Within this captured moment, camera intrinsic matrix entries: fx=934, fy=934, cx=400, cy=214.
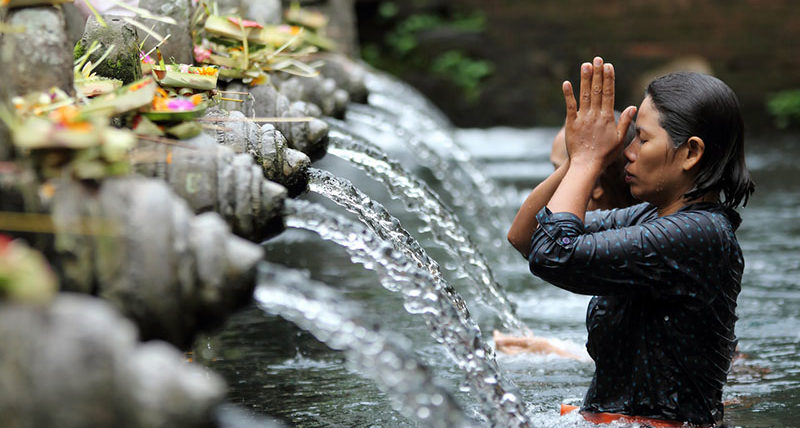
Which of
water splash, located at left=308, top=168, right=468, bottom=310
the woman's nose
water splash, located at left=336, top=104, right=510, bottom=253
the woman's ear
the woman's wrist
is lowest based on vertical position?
water splash, located at left=336, top=104, right=510, bottom=253

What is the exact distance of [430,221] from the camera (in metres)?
3.41

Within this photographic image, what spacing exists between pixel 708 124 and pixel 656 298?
426 mm

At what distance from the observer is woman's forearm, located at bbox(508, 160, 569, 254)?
232cm

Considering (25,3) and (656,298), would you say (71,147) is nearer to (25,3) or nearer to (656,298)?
(25,3)

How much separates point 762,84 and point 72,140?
1152 cm

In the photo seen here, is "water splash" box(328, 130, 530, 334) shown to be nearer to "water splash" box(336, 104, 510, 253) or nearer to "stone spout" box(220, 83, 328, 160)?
"stone spout" box(220, 83, 328, 160)

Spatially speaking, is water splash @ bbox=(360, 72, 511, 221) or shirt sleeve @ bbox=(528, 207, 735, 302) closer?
shirt sleeve @ bbox=(528, 207, 735, 302)

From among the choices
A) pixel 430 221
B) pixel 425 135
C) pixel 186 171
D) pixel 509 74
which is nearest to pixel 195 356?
pixel 430 221

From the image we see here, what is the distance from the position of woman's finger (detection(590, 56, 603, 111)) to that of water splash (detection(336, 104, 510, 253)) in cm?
256

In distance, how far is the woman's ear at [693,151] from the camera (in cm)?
218

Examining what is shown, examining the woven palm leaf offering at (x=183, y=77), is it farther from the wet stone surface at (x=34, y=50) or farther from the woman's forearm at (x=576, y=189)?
the woman's forearm at (x=576, y=189)

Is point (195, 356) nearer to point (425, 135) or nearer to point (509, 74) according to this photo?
point (425, 135)

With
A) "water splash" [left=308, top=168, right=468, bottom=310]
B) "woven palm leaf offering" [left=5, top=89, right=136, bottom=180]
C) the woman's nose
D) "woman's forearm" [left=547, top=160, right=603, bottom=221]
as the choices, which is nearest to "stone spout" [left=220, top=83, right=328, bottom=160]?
"water splash" [left=308, top=168, right=468, bottom=310]

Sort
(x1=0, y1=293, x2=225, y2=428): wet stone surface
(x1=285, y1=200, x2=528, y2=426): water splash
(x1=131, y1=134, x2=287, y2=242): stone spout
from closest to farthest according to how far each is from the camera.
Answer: (x1=0, y1=293, x2=225, y2=428): wet stone surface → (x1=131, y1=134, x2=287, y2=242): stone spout → (x1=285, y1=200, x2=528, y2=426): water splash
